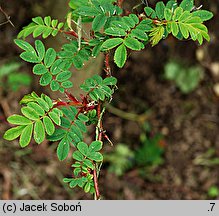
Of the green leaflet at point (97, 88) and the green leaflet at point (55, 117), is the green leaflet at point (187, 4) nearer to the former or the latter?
the green leaflet at point (97, 88)

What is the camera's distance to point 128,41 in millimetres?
1106

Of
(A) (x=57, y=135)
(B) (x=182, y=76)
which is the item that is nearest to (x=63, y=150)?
(A) (x=57, y=135)

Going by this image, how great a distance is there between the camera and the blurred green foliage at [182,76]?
2.95 meters

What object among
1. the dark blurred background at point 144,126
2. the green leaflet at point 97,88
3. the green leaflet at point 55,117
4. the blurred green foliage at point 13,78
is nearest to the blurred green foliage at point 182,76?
the dark blurred background at point 144,126

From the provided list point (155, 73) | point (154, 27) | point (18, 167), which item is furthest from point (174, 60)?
point (154, 27)

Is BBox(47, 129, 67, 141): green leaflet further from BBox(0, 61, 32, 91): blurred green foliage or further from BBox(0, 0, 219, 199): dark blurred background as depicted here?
BBox(0, 61, 32, 91): blurred green foliage

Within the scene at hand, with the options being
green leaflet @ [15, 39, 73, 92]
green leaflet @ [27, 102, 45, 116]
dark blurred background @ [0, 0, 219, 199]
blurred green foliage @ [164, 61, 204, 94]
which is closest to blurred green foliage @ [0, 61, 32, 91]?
dark blurred background @ [0, 0, 219, 199]

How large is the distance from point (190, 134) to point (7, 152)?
3.67 feet

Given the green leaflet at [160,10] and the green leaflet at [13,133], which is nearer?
the green leaflet at [13,133]

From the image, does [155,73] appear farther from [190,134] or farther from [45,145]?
[45,145]

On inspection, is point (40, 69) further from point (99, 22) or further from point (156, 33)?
point (156, 33)

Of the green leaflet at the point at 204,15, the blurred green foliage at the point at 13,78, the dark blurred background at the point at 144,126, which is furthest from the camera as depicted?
the blurred green foliage at the point at 13,78

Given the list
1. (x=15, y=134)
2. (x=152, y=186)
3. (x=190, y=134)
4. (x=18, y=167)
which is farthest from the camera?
(x=190, y=134)

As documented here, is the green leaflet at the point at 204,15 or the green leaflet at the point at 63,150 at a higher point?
the green leaflet at the point at 204,15
